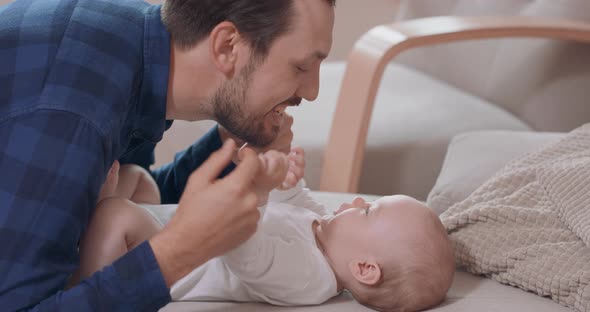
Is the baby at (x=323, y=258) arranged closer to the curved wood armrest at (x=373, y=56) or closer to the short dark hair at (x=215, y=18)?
the short dark hair at (x=215, y=18)

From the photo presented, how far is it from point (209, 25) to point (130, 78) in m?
0.18

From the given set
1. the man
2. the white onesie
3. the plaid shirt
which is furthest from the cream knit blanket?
the plaid shirt

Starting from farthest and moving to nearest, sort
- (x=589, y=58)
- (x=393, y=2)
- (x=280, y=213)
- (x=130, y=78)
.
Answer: (x=393, y=2) → (x=589, y=58) → (x=280, y=213) → (x=130, y=78)

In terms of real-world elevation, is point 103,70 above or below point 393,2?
above

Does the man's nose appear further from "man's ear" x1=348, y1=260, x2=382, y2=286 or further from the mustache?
"man's ear" x1=348, y1=260, x2=382, y2=286

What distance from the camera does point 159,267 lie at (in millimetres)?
1128

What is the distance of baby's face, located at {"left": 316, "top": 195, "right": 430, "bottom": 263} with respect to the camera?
1360 mm

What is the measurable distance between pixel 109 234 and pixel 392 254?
17.0 inches

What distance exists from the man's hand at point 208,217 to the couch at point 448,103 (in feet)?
2.15

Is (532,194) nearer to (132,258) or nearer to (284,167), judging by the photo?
(284,167)

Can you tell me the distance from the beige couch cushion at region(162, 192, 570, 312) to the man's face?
32 centimetres

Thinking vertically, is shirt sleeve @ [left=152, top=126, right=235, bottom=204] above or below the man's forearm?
below

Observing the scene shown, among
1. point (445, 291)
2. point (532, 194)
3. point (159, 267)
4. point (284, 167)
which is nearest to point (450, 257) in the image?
point (445, 291)

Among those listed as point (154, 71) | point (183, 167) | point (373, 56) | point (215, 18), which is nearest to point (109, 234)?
point (154, 71)
